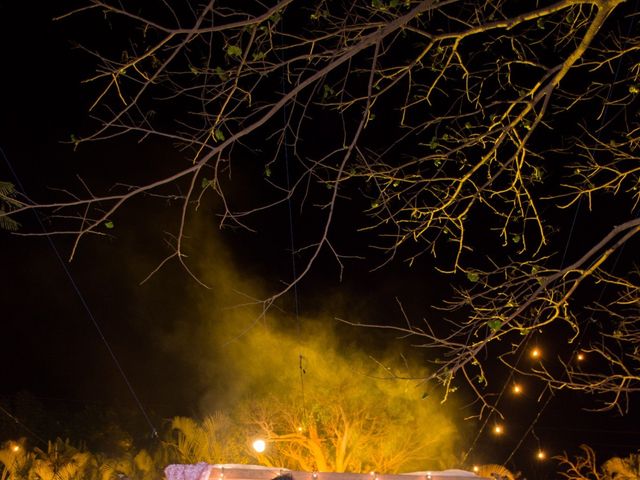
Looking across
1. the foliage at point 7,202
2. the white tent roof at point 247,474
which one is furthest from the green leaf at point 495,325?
the white tent roof at point 247,474

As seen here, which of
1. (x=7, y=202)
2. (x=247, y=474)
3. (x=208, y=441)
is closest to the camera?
(x=7, y=202)

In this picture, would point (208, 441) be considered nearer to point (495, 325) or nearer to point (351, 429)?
point (351, 429)

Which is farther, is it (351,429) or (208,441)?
(351,429)

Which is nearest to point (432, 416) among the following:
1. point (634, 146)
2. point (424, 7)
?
point (634, 146)

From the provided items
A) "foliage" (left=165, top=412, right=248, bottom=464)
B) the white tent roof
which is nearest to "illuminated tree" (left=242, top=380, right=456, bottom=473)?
"foliage" (left=165, top=412, right=248, bottom=464)

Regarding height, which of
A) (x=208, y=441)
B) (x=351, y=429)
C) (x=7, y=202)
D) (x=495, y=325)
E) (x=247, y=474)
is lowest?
(x=351, y=429)

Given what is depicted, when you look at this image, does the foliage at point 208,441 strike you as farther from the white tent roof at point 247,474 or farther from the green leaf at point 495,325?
the green leaf at point 495,325

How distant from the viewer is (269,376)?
57.5ft

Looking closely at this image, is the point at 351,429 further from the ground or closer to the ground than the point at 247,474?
closer to the ground

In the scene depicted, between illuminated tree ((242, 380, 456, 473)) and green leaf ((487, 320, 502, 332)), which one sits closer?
green leaf ((487, 320, 502, 332))

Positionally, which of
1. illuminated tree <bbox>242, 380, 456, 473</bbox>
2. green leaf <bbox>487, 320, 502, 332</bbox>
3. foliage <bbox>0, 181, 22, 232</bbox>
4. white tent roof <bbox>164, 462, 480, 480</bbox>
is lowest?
illuminated tree <bbox>242, 380, 456, 473</bbox>

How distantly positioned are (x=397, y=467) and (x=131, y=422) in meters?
9.28

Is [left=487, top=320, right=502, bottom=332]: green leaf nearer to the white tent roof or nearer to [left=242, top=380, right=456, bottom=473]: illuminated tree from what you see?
the white tent roof

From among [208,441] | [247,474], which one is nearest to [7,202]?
[247,474]
